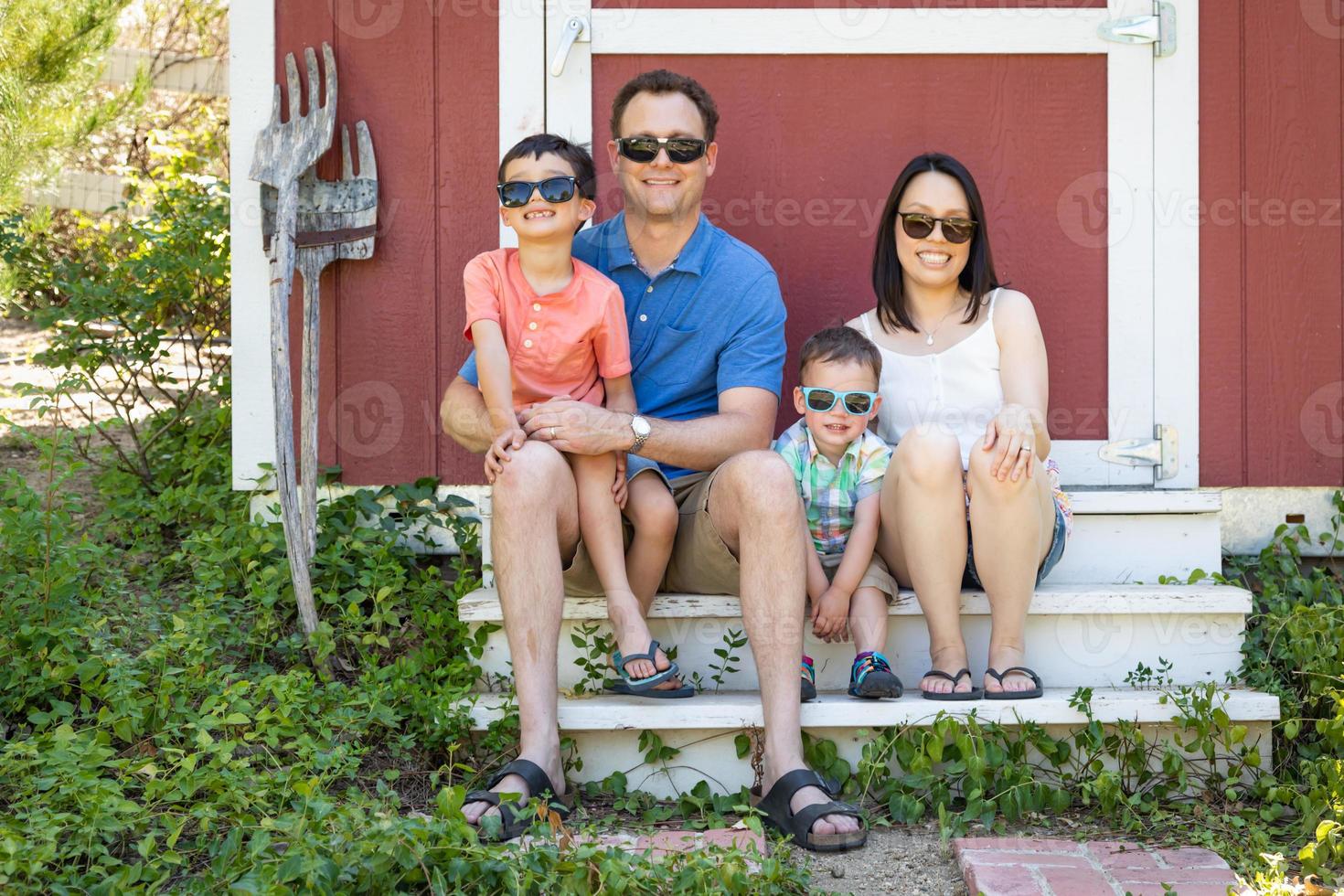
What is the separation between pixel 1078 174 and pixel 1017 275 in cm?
31

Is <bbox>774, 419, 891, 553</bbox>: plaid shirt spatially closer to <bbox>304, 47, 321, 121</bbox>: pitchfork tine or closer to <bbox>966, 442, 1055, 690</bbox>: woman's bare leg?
<bbox>966, 442, 1055, 690</bbox>: woman's bare leg

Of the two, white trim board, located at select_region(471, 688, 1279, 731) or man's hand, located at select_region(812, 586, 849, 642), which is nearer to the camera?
white trim board, located at select_region(471, 688, 1279, 731)

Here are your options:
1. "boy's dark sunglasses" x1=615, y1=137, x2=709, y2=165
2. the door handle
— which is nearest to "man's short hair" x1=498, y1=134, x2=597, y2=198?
"boy's dark sunglasses" x1=615, y1=137, x2=709, y2=165

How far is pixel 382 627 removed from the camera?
3172mm

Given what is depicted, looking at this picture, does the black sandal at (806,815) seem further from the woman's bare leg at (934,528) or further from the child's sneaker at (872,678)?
the woman's bare leg at (934,528)

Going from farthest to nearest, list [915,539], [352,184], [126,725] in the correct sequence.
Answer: [352,184] → [915,539] → [126,725]

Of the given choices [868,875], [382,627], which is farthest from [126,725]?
[868,875]

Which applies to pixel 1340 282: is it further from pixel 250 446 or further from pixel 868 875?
pixel 250 446

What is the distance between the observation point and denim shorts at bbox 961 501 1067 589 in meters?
2.87

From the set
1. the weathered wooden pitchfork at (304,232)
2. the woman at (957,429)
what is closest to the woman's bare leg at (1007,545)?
the woman at (957,429)

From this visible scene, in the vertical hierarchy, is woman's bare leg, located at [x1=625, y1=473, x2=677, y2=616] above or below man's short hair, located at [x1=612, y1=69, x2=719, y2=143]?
below

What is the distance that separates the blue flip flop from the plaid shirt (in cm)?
47

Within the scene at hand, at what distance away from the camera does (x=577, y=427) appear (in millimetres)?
2584

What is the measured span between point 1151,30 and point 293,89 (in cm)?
228
